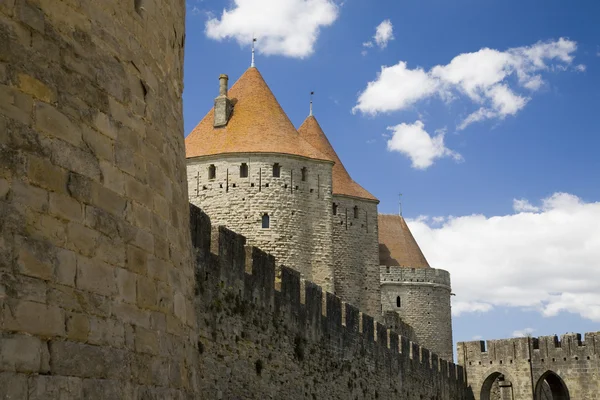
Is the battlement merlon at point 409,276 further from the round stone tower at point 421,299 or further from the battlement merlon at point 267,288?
the battlement merlon at point 267,288

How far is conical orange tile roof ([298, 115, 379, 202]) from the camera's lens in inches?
1298

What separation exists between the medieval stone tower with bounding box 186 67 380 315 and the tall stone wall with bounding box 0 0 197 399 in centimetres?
2113

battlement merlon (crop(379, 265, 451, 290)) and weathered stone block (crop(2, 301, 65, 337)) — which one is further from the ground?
battlement merlon (crop(379, 265, 451, 290))

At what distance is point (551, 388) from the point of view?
3186cm

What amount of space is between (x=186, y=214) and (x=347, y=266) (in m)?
24.6

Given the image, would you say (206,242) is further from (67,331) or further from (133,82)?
(67,331)

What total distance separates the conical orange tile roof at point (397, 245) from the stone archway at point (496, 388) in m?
7.80

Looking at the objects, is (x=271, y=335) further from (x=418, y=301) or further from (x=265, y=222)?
(x=418, y=301)

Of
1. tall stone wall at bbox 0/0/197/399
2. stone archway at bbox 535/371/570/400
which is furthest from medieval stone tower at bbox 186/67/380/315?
tall stone wall at bbox 0/0/197/399

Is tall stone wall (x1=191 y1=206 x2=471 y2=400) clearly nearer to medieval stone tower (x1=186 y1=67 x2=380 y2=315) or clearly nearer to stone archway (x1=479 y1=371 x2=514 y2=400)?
medieval stone tower (x1=186 y1=67 x2=380 y2=315)

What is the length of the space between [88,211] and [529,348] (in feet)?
87.6

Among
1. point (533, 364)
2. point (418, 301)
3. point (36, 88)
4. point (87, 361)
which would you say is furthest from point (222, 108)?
point (87, 361)

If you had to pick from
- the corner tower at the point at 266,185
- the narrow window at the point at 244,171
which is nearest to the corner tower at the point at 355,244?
the corner tower at the point at 266,185

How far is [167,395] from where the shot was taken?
19.5ft
